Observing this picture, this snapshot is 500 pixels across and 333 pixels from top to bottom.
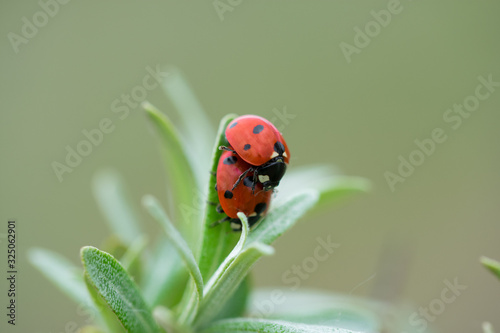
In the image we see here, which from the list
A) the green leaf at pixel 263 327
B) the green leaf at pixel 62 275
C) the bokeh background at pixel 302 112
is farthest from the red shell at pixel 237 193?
the bokeh background at pixel 302 112

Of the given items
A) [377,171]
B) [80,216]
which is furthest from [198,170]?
[377,171]

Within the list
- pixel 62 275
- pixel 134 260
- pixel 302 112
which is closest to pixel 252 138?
pixel 134 260

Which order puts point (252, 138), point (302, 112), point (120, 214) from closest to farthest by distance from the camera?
point (252, 138), point (120, 214), point (302, 112)

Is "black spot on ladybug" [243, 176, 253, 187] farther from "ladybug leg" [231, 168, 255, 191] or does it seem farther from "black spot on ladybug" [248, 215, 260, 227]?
"black spot on ladybug" [248, 215, 260, 227]

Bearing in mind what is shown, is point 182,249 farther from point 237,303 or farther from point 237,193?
point 237,303

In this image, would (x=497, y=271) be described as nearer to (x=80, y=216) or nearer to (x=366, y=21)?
(x=80, y=216)

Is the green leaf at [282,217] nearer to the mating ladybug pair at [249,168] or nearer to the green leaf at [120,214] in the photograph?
the mating ladybug pair at [249,168]
